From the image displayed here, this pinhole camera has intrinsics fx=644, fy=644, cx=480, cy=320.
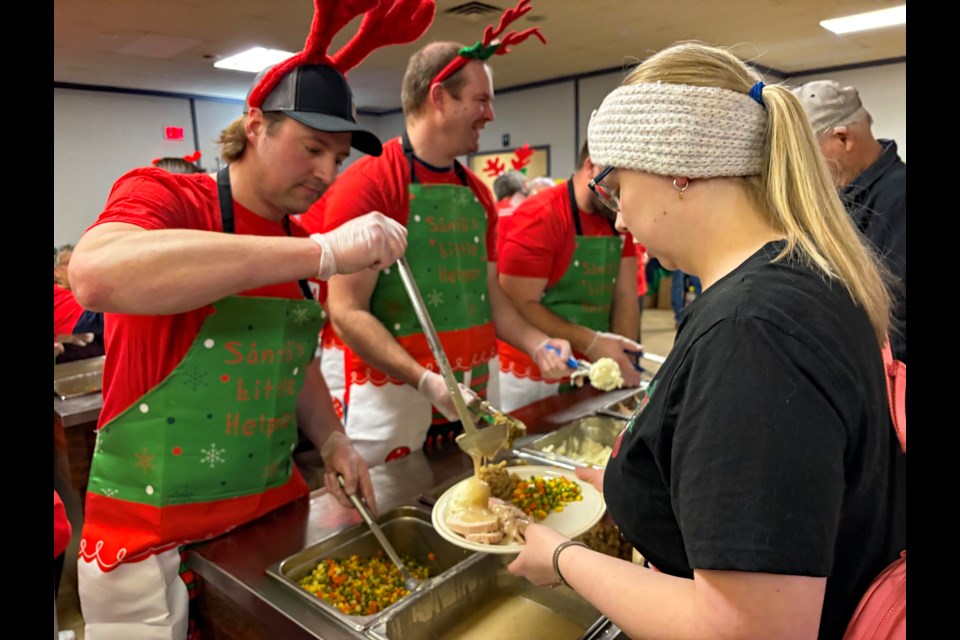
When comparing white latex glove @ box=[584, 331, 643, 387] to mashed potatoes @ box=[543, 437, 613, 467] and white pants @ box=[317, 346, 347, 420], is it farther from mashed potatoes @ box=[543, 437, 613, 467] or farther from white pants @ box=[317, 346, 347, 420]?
white pants @ box=[317, 346, 347, 420]

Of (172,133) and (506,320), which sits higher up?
(172,133)

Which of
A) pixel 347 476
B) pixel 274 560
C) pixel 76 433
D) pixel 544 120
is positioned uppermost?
pixel 544 120

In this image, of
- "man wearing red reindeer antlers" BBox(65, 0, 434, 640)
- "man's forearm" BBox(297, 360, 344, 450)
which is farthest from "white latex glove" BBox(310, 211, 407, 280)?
"man's forearm" BBox(297, 360, 344, 450)

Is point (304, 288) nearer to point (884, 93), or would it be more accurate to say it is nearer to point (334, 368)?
point (334, 368)

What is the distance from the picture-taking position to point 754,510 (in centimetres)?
70

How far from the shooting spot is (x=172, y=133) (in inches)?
376

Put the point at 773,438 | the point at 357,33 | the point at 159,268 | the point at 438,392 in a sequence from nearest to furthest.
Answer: the point at 773,438
the point at 159,268
the point at 357,33
the point at 438,392

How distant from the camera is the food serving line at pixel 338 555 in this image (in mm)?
1218

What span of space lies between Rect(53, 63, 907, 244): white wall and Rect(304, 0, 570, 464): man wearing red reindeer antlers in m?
6.96

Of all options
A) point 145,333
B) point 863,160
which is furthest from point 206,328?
point 863,160

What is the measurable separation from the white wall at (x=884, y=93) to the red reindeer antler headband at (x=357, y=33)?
28.3 ft

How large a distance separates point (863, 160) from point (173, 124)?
9650mm

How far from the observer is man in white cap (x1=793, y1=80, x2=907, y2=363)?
2.56 meters

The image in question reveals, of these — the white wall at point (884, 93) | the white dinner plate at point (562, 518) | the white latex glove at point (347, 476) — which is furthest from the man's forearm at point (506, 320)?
the white wall at point (884, 93)
